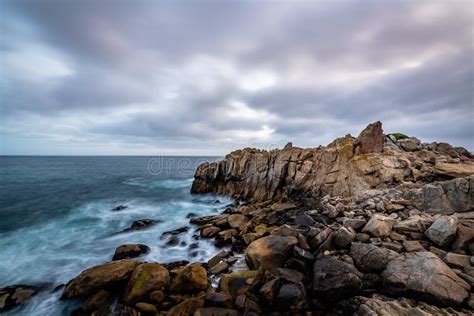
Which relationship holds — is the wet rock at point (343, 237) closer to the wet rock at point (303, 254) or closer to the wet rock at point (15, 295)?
the wet rock at point (303, 254)

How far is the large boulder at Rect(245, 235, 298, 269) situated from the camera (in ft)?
32.9

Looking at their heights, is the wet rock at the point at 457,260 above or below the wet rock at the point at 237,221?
above

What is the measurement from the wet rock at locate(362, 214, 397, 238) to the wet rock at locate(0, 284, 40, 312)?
15964 millimetres

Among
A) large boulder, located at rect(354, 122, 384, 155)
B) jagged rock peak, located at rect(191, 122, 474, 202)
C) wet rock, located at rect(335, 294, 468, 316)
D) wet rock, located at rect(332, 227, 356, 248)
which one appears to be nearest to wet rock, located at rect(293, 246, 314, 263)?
wet rock, located at rect(332, 227, 356, 248)

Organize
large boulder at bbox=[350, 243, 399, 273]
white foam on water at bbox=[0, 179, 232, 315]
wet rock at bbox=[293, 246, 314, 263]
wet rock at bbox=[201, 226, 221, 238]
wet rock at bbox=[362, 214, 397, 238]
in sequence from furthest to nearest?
wet rock at bbox=[201, 226, 221, 238]
white foam on water at bbox=[0, 179, 232, 315]
wet rock at bbox=[362, 214, 397, 238]
wet rock at bbox=[293, 246, 314, 263]
large boulder at bbox=[350, 243, 399, 273]

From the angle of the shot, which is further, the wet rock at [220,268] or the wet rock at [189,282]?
the wet rock at [220,268]

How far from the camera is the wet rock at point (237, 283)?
Result: 8.98 meters

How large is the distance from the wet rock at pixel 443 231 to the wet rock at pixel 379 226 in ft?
4.24

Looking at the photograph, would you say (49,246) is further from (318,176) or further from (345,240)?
(318,176)

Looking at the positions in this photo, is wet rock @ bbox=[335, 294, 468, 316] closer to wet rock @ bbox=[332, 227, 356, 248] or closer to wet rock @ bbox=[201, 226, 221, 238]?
wet rock @ bbox=[332, 227, 356, 248]

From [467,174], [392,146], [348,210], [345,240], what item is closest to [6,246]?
[345,240]

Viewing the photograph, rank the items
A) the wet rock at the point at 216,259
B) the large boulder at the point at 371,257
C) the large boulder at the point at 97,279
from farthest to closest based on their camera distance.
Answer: the wet rock at the point at 216,259 → the large boulder at the point at 97,279 → the large boulder at the point at 371,257

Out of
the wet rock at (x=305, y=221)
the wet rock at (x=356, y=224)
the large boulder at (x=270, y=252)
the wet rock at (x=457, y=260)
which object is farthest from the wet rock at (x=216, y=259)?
the wet rock at (x=457, y=260)

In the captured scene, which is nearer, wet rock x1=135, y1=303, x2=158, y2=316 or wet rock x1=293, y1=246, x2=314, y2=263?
wet rock x1=135, y1=303, x2=158, y2=316
